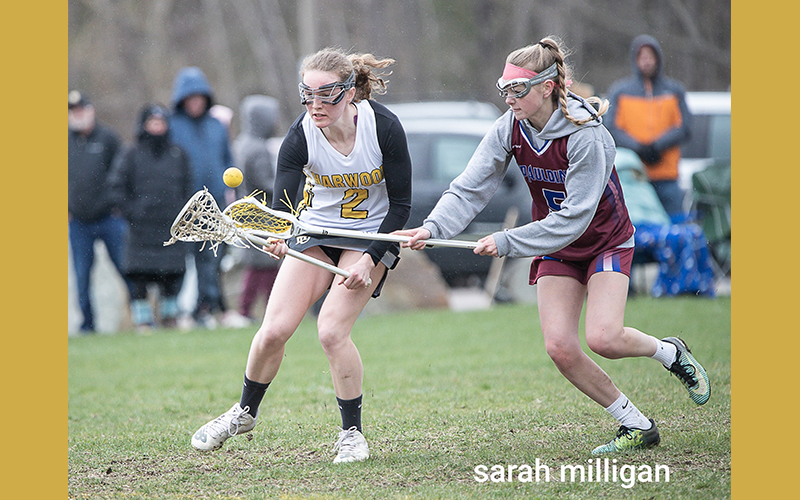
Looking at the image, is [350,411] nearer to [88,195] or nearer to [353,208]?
[353,208]

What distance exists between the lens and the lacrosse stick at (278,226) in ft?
13.5

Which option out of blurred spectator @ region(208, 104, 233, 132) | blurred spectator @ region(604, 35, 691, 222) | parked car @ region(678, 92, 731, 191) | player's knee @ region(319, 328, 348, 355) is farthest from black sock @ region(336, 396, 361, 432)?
parked car @ region(678, 92, 731, 191)

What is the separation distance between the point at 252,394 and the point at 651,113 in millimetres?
6278

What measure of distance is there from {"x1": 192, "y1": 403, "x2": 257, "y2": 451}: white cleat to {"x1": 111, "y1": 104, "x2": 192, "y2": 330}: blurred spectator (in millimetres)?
4678

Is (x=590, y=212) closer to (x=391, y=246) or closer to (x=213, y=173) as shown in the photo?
(x=391, y=246)

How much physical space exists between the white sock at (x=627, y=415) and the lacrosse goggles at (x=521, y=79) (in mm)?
1559

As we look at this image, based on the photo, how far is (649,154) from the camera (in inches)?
372

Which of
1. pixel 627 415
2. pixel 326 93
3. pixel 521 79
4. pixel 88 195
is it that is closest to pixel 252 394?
pixel 326 93

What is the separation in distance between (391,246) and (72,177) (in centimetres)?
588

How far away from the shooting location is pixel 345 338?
4184 millimetres

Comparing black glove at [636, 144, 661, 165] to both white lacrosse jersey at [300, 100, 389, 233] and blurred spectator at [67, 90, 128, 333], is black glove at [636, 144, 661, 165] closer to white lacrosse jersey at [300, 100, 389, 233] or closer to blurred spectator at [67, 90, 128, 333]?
blurred spectator at [67, 90, 128, 333]

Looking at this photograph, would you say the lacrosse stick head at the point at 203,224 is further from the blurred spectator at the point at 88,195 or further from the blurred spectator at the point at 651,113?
the blurred spectator at the point at 651,113

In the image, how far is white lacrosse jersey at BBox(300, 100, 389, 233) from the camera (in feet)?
13.8

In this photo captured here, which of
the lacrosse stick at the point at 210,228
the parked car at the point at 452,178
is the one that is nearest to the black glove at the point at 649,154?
the parked car at the point at 452,178
